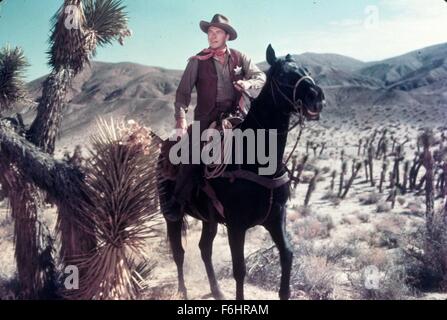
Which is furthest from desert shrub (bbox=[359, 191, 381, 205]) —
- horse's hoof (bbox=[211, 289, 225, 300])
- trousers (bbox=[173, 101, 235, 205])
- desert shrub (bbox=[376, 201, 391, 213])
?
trousers (bbox=[173, 101, 235, 205])

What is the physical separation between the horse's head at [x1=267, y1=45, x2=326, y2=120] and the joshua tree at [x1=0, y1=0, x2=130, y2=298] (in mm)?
2441

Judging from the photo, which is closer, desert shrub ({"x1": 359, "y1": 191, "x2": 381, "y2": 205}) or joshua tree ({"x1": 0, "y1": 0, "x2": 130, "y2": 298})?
joshua tree ({"x1": 0, "y1": 0, "x2": 130, "y2": 298})

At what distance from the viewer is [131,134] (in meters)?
4.18

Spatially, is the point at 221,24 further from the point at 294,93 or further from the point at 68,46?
the point at 68,46

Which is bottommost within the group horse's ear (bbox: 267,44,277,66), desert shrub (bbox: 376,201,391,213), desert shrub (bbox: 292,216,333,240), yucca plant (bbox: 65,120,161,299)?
desert shrub (bbox: 292,216,333,240)

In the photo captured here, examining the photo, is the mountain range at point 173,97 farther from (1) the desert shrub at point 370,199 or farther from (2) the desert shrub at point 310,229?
(2) the desert shrub at point 310,229

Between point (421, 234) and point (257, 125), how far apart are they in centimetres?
563

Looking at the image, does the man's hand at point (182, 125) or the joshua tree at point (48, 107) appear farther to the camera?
the man's hand at point (182, 125)

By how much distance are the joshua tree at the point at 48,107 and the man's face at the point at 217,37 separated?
4.69 ft

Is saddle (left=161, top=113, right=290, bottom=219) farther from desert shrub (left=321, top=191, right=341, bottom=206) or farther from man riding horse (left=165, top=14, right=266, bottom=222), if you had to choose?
desert shrub (left=321, top=191, right=341, bottom=206)

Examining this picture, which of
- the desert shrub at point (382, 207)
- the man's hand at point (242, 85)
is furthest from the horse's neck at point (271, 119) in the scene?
the desert shrub at point (382, 207)

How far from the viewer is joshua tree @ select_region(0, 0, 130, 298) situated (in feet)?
14.7

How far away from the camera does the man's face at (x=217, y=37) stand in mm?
4734

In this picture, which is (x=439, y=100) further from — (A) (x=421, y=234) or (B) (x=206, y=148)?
(B) (x=206, y=148)
